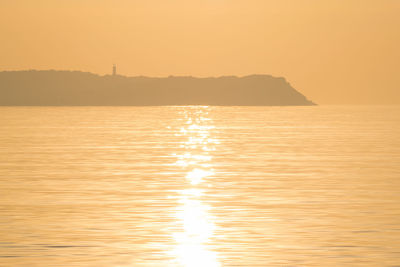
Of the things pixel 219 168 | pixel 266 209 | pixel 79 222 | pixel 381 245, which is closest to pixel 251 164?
pixel 219 168

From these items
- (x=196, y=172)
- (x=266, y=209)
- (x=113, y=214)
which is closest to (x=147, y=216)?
(x=113, y=214)

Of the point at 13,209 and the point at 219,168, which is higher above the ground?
the point at 219,168

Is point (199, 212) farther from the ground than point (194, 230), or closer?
farther from the ground

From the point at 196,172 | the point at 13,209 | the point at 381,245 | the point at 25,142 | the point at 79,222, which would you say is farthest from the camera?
the point at 25,142

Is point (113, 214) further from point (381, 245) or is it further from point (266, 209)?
point (381, 245)

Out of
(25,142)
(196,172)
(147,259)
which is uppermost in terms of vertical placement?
(25,142)

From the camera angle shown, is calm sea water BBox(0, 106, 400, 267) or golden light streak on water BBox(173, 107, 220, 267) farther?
calm sea water BBox(0, 106, 400, 267)

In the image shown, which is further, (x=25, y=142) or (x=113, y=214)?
(x=25, y=142)

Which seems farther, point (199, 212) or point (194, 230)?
point (199, 212)

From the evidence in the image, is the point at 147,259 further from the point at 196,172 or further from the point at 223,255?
the point at 196,172

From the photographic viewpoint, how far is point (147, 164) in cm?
4547

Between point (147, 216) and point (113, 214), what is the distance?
104 cm

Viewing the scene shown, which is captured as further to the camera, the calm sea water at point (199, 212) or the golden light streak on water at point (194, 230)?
the calm sea water at point (199, 212)

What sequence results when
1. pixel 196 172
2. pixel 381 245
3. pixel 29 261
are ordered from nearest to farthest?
pixel 29 261
pixel 381 245
pixel 196 172
